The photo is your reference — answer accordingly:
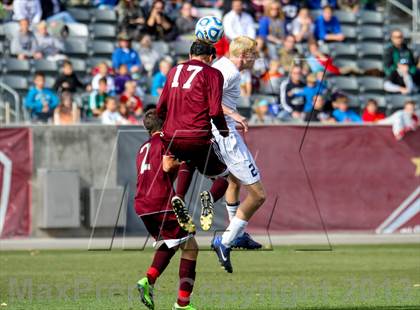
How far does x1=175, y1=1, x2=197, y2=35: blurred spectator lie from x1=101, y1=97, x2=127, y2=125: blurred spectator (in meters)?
4.17

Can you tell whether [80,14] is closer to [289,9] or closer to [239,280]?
[289,9]

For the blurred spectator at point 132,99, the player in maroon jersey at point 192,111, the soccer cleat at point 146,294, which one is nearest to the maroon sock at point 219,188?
the player in maroon jersey at point 192,111

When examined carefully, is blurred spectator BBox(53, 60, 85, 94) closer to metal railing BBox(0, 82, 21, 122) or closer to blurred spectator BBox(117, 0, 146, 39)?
metal railing BBox(0, 82, 21, 122)

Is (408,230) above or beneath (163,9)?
beneath

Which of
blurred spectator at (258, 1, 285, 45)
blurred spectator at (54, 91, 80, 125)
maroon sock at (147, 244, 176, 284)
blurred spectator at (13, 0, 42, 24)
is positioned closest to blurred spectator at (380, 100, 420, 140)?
blurred spectator at (258, 1, 285, 45)

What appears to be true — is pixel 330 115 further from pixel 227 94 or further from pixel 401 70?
pixel 227 94

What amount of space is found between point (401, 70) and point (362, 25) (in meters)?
2.83

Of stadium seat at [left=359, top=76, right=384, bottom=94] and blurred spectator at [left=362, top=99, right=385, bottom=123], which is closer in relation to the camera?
blurred spectator at [left=362, top=99, right=385, bottom=123]

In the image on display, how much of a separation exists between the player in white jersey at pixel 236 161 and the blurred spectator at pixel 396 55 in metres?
13.1

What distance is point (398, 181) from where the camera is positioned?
21703mm

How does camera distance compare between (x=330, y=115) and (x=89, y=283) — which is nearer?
(x=89, y=283)

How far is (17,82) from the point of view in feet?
75.6

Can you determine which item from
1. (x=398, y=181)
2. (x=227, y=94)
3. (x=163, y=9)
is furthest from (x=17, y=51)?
(x=227, y=94)

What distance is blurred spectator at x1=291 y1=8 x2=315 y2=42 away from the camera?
83.9ft
